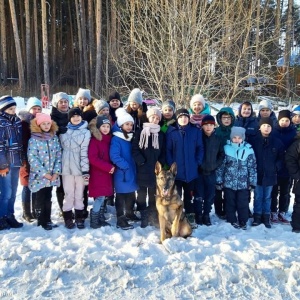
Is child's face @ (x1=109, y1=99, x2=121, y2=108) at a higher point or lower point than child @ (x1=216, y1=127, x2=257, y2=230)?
higher

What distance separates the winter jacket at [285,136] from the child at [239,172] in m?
0.67

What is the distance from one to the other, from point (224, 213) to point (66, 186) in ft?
8.89

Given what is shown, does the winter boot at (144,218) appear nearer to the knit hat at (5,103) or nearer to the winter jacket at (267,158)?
the winter jacket at (267,158)

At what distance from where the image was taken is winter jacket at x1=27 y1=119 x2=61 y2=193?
182 inches

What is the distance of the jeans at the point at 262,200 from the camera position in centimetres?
533

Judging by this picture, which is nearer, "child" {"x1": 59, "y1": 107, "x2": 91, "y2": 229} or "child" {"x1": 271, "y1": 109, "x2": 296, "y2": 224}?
"child" {"x1": 59, "y1": 107, "x2": 91, "y2": 229}

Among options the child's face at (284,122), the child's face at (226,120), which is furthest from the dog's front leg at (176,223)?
the child's face at (284,122)

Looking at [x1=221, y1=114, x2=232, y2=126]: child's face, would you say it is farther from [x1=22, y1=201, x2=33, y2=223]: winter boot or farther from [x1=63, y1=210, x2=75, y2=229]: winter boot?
[x1=22, y1=201, x2=33, y2=223]: winter boot

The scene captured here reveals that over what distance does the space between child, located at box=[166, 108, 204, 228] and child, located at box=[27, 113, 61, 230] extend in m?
1.69

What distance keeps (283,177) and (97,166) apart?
3133mm

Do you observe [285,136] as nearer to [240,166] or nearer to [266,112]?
[266,112]

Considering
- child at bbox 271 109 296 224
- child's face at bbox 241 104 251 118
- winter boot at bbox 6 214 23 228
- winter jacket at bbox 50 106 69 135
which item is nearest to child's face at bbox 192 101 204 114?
child's face at bbox 241 104 251 118

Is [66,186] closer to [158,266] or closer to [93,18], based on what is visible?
[158,266]

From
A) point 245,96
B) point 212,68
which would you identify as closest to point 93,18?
point 245,96
